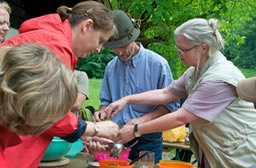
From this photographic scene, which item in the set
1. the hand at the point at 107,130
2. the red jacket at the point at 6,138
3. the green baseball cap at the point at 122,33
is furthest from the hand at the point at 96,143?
the red jacket at the point at 6,138

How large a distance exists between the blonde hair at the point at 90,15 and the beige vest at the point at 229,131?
654 millimetres

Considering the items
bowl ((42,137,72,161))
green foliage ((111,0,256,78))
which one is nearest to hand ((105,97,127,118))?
bowl ((42,137,72,161))

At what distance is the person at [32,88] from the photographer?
3.80 feet

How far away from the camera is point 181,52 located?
8.75 ft

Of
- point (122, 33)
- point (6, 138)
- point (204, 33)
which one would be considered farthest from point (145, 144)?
point (6, 138)

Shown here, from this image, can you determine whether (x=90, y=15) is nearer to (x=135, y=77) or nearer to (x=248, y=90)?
(x=135, y=77)

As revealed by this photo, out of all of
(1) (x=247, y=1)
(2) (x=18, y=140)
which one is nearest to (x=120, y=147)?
(2) (x=18, y=140)

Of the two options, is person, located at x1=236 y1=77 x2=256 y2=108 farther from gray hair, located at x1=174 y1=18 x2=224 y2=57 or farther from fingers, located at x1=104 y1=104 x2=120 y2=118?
fingers, located at x1=104 y1=104 x2=120 y2=118

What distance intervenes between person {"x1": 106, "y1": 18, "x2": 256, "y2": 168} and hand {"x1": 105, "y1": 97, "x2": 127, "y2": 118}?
302mm

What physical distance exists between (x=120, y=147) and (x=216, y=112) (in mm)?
587

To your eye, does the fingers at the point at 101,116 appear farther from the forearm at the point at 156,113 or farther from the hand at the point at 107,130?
the hand at the point at 107,130

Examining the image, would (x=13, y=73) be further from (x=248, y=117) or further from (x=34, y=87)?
(x=248, y=117)

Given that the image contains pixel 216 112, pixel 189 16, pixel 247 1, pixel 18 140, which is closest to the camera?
pixel 18 140

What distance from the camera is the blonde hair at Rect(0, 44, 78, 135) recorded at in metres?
1.16
